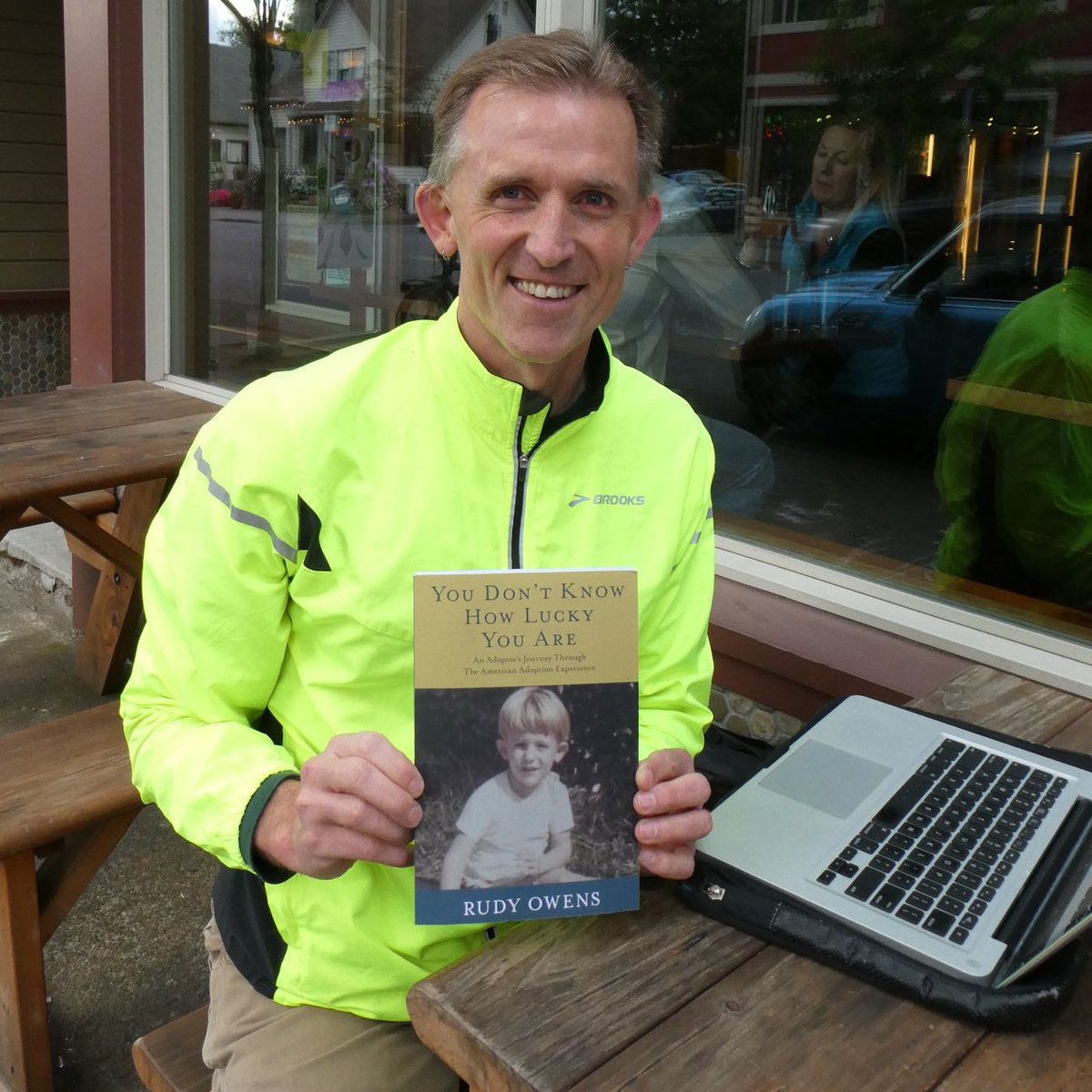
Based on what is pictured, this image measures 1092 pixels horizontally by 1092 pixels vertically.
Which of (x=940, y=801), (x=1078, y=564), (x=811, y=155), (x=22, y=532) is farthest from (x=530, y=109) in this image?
(x=22, y=532)

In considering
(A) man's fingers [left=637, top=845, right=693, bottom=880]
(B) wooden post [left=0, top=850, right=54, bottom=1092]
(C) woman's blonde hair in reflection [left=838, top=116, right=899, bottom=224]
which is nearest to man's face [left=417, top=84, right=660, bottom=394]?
(A) man's fingers [left=637, top=845, right=693, bottom=880]

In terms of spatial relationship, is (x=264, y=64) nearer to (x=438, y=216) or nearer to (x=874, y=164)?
(x=874, y=164)

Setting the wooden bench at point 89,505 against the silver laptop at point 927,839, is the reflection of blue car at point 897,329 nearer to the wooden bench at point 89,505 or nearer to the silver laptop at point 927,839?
the silver laptop at point 927,839

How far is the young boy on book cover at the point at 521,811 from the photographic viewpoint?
994 millimetres

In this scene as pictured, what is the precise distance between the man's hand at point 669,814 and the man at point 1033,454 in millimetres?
1488

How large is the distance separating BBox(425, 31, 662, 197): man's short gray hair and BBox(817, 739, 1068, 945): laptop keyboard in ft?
2.56

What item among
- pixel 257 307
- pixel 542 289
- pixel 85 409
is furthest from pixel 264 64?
pixel 542 289

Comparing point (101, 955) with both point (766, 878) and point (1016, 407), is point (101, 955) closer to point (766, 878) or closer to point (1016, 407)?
A: point (766, 878)

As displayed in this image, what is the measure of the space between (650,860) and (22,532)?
168 inches

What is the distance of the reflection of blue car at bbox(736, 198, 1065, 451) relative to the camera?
2.68 m

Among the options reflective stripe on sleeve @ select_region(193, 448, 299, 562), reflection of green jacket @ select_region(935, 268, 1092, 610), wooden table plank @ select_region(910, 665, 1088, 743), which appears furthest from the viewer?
reflection of green jacket @ select_region(935, 268, 1092, 610)

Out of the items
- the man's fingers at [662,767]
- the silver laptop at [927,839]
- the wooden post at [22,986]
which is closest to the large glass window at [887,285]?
the silver laptop at [927,839]

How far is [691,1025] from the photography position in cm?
100

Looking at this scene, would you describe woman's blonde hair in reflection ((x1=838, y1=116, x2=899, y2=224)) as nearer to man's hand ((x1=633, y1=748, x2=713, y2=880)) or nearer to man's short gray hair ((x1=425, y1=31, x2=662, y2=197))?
man's short gray hair ((x1=425, y1=31, x2=662, y2=197))
